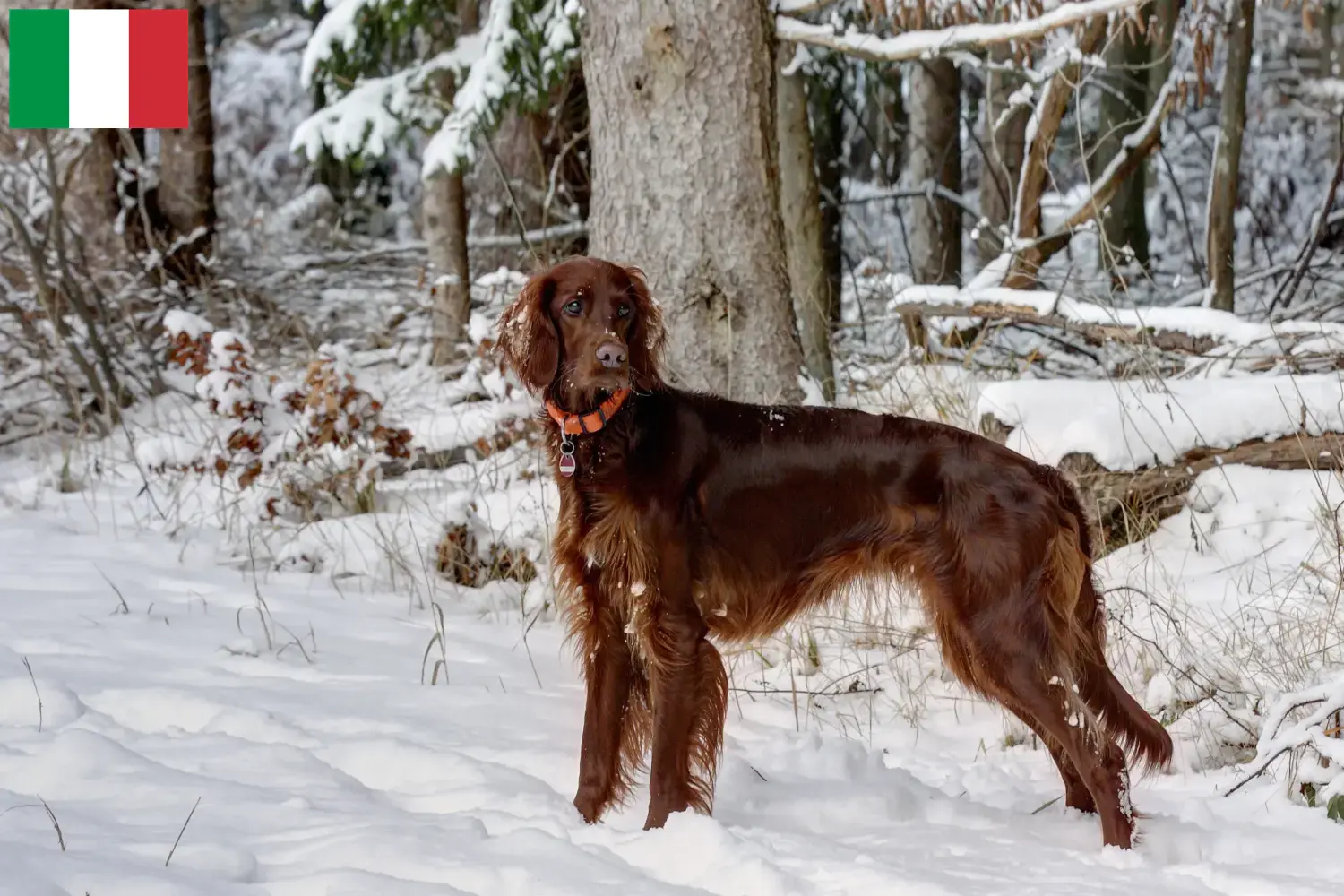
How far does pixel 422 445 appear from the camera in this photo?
5.52 metres

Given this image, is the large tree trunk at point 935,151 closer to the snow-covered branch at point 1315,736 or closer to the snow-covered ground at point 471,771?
the snow-covered ground at point 471,771

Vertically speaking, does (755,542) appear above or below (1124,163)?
below

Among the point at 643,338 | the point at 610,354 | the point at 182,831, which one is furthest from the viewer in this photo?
the point at 643,338

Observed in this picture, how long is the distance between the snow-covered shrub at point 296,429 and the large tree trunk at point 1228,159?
4.37 m

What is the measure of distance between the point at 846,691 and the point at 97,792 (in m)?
1.99

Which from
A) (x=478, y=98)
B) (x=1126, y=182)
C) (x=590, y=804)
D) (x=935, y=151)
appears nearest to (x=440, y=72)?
(x=478, y=98)

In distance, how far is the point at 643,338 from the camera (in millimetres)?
2873

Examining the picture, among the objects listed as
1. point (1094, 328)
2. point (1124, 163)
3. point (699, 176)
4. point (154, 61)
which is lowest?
point (1094, 328)

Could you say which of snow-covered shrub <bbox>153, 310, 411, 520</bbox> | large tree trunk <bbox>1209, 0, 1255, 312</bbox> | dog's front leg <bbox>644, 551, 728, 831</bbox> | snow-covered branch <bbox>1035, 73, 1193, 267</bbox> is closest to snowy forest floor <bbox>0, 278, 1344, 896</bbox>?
dog's front leg <bbox>644, 551, 728, 831</bbox>

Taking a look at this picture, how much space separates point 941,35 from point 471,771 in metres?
3.54

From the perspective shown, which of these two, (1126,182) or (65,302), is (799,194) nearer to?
(1126,182)

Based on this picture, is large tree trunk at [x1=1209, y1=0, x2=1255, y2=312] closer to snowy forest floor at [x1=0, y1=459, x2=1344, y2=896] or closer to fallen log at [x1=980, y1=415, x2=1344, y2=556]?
fallen log at [x1=980, y1=415, x2=1344, y2=556]

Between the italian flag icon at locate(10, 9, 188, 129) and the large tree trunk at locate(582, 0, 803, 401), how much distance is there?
3073mm

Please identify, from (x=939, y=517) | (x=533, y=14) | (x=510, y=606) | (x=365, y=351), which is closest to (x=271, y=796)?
(x=939, y=517)
